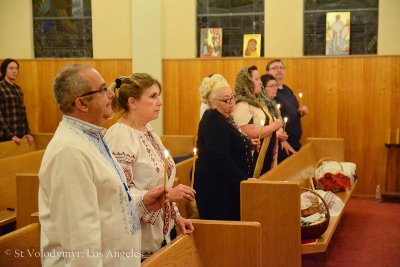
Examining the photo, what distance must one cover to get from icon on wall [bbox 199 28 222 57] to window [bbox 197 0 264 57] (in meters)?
0.08

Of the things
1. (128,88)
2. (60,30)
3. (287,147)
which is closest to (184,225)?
(128,88)

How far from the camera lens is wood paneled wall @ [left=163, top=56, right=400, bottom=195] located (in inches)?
303

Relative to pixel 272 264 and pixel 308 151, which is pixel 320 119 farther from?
pixel 272 264

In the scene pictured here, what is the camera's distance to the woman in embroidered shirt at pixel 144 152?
109 inches

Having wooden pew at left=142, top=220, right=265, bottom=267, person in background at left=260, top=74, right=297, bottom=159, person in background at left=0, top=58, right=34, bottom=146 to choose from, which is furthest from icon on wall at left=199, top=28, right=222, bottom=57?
wooden pew at left=142, top=220, right=265, bottom=267

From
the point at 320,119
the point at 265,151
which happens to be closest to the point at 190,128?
the point at 320,119

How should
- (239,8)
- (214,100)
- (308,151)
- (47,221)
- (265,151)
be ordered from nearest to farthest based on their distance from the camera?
(47,221) → (214,100) → (265,151) → (308,151) → (239,8)

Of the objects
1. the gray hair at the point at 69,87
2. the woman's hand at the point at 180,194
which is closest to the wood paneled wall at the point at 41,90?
the woman's hand at the point at 180,194

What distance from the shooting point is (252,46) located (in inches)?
325

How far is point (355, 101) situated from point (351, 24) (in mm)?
1049

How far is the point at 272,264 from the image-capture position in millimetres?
4199

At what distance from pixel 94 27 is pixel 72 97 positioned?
6856 millimetres

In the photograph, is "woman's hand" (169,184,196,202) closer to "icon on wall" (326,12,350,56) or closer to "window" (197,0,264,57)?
"icon on wall" (326,12,350,56)

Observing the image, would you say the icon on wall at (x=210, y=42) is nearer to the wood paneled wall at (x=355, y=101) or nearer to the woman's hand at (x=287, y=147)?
the wood paneled wall at (x=355, y=101)
